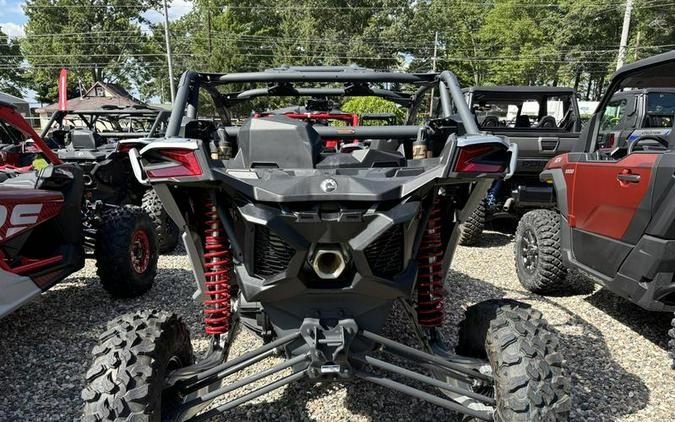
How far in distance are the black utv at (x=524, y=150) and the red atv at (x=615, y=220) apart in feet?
4.20

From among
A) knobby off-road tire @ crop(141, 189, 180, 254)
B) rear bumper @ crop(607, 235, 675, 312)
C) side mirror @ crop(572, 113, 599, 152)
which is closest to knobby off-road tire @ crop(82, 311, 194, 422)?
rear bumper @ crop(607, 235, 675, 312)

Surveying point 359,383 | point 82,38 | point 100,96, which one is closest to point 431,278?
point 359,383

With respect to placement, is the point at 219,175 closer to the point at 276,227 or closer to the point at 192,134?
the point at 276,227

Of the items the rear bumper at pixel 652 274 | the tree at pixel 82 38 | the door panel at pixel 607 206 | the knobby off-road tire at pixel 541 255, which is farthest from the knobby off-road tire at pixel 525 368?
the tree at pixel 82 38

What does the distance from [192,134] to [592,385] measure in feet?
10.2

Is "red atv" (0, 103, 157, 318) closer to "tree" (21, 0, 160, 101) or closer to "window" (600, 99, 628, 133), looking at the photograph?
"window" (600, 99, 628, 133)

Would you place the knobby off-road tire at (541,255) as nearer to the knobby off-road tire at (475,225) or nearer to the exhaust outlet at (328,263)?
the knobby off-road tire at (475,225)

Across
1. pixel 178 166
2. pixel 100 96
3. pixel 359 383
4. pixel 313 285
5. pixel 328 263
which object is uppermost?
pixel 100 96

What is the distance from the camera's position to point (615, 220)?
12.6 feet

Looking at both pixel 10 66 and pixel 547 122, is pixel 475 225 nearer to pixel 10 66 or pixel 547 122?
pixel 547 122

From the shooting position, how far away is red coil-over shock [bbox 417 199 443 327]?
8.45 ft

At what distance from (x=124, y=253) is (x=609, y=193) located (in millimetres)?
4407

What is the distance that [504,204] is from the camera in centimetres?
715

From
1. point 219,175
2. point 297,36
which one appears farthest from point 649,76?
point 297,36
